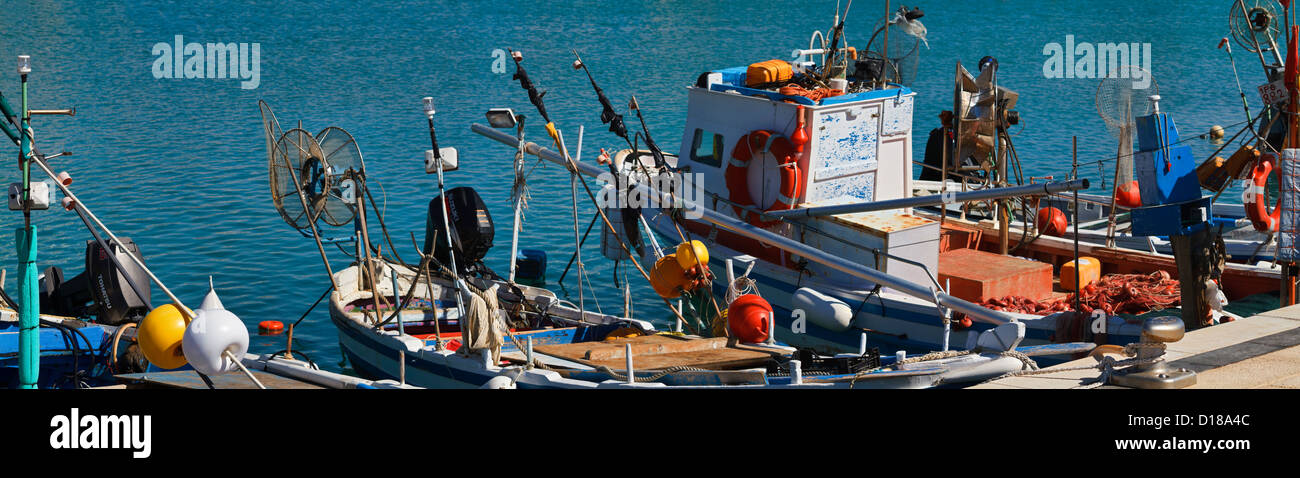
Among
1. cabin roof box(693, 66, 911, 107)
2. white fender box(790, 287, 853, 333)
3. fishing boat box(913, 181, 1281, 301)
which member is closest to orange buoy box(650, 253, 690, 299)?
white fender box(790, 287, 853, 333)

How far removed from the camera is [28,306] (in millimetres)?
11156

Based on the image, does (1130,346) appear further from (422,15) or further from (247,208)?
(422,15)

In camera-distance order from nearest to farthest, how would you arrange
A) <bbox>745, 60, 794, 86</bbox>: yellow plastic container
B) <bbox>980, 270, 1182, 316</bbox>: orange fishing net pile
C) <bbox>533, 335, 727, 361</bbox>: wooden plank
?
<bbox>533, 335, 727, 361</bbox>: wooden plank < <bbox>980, 270, 1182, 316</bbox>: orange fishing net pile < <bbox>745, 60, 794, 86</bbox>: yellow plastic container

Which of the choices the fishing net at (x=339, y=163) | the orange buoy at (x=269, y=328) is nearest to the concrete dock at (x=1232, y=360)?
the fishing net at (x=339, y=163)

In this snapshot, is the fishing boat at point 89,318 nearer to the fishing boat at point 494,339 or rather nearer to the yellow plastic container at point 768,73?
the fishing boat at point 494,339

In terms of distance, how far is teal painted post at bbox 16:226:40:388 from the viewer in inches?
436

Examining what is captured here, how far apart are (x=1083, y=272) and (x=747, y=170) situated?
469 cm

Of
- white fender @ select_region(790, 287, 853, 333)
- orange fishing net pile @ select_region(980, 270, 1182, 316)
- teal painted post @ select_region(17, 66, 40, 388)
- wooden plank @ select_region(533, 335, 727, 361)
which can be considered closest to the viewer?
teal painted post @ select_region(17, 66, 40, 388)

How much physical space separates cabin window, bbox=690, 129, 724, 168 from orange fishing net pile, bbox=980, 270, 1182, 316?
445cm

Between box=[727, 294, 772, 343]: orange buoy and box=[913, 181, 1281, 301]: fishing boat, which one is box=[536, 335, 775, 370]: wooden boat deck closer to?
box=[727, 294, 772, 343]: orange buoy

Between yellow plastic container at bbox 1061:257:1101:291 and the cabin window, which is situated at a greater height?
the cabin window

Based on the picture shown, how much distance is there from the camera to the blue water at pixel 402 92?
79.5ft
